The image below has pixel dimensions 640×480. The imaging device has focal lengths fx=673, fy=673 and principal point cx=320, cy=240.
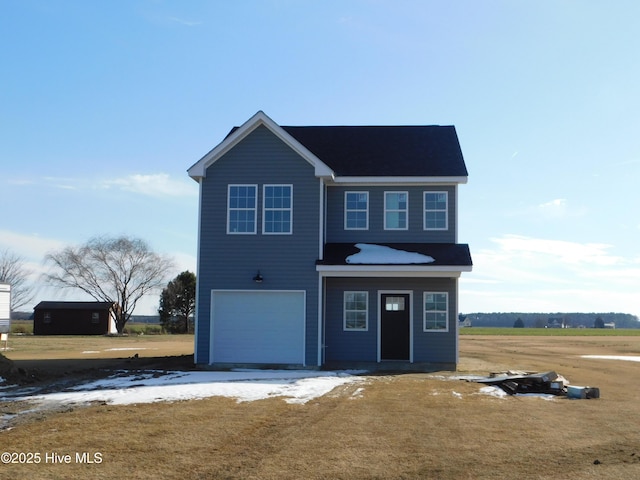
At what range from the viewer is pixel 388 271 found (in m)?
20.3

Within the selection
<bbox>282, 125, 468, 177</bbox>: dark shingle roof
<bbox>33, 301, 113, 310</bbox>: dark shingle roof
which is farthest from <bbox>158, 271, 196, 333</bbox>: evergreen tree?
<bbox>282, 125, 468, 177</bbox>: dark shingle roof

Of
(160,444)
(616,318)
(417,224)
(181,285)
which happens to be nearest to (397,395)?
(160,444)

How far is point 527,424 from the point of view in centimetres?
1120

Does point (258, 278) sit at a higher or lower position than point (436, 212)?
lower

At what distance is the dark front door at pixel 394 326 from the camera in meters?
21.4

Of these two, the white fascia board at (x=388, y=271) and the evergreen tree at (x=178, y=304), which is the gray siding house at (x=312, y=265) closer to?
the white fascia board at (x=388, y=271)

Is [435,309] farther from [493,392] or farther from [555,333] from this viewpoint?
[555,333]

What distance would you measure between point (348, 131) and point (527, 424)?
633 inches

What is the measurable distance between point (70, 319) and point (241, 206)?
151 ft

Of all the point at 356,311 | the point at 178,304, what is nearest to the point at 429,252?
the point at 356,311

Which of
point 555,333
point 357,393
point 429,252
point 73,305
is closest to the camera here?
point 357,393

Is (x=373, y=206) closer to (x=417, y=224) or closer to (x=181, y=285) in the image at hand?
(x=417, y=224)

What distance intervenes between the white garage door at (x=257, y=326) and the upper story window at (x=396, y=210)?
3.90 m

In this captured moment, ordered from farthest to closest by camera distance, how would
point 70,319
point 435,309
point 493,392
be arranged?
point 70,319 < point 435,309 < point 493,392
